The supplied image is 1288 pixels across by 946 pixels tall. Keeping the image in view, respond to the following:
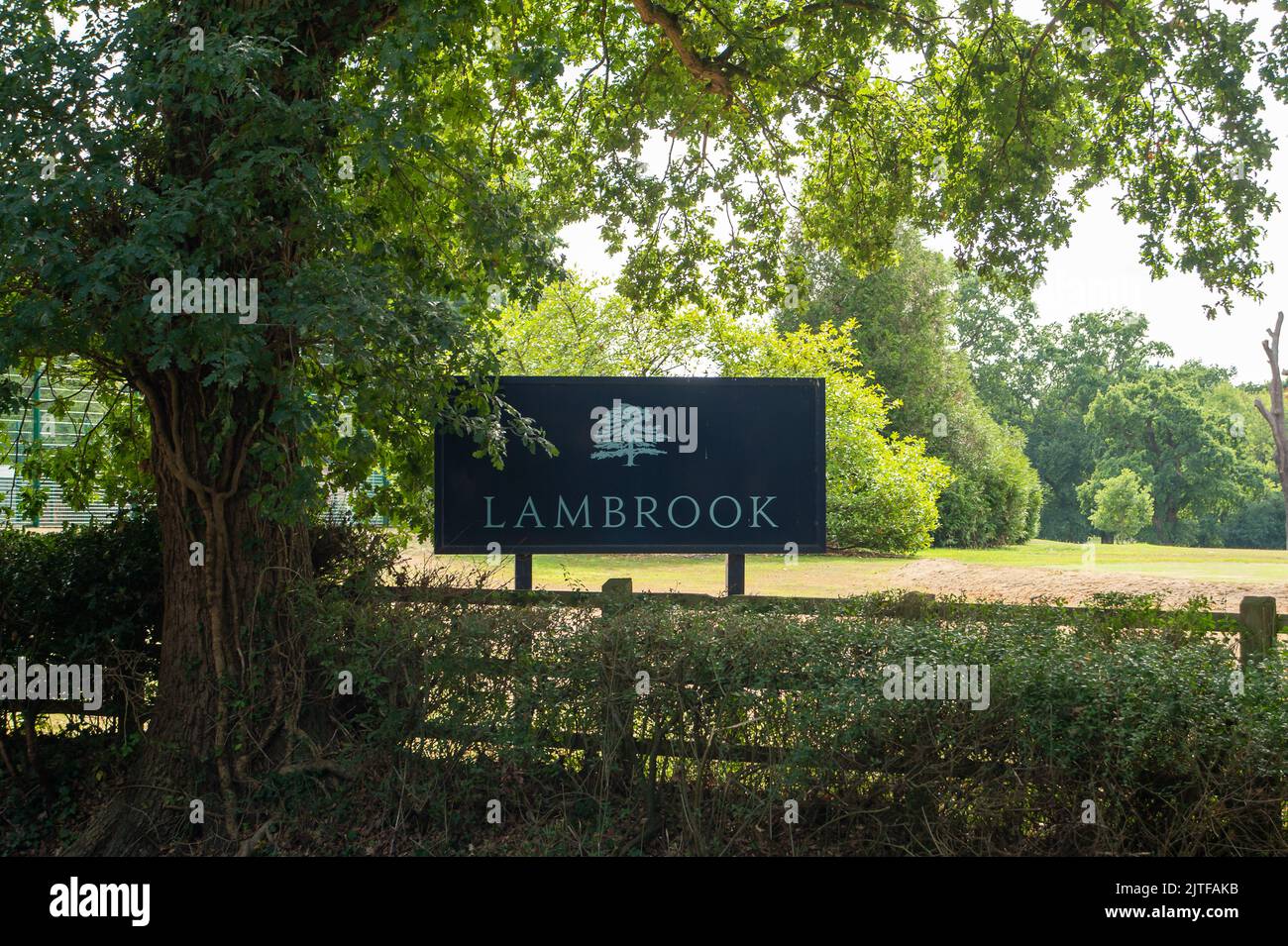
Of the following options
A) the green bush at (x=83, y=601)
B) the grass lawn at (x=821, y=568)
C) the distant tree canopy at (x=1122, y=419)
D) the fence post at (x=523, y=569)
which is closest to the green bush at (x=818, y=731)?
the grass lawn at (x=821, y=568)

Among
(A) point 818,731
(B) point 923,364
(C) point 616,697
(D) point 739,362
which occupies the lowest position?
(A) point 818,731

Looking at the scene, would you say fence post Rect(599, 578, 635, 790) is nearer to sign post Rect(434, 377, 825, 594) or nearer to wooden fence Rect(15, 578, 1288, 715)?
wooden fence Rect(15, 578, 1288, 715)

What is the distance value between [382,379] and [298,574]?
5.41ft

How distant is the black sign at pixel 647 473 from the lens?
806cm

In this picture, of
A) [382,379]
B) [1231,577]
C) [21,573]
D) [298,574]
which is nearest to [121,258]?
[382,379]

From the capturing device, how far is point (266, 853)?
6.29m

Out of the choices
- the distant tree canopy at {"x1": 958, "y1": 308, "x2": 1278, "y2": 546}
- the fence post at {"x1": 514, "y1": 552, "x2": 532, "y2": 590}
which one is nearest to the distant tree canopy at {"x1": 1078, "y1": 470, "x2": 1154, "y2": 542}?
the distant tree canopy at {"x1": 958, "y1": 308, "x2": 1278, "y2": 546}

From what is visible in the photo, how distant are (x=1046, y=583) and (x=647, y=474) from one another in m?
9.44

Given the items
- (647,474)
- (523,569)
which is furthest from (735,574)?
(523,569)

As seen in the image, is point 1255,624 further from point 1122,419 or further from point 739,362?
point 1122,419

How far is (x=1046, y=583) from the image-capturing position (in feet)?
49.7

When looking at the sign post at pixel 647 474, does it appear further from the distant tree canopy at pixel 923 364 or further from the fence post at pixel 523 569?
the distant tree canopy at pixel 923 364

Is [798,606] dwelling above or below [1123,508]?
above

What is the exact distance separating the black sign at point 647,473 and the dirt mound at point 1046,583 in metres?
5.86
